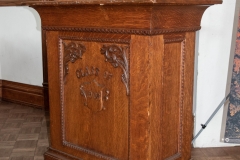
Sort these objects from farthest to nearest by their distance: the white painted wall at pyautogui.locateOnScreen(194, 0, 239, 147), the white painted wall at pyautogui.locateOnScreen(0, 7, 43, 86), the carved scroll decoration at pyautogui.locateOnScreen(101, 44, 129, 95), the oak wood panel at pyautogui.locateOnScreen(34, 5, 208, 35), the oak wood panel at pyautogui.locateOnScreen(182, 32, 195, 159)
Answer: the white painted wall at pyautogui.locateOnScreen(0, 7, 43, 86) < the white painted wall at pyautogui.locateOnScreen(194, 0, 239, 147) < the oak wood panel at pyautogui.locateOnScreen(182, 32, 195, 159) < the carved scroll decoration at pyautogui.locateOnScreen(101, 44, 129, 95) < the oak wood panel at pyautogui.locateOnScreen(34, 5, 208, 35)

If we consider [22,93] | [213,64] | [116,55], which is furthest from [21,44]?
[116,55]

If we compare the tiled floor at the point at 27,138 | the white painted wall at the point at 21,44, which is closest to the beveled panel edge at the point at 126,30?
the tiled floor at the point at 27,138

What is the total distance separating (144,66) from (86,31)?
1.24 ft

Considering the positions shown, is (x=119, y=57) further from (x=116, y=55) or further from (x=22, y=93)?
(x=22, y=93)

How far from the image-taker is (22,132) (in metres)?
2.92

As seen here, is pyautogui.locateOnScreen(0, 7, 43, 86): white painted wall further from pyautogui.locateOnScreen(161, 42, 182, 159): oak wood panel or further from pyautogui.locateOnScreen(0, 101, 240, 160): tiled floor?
pyautogui.locateOnScreen(161, 42, 182, 159): oak wood panel

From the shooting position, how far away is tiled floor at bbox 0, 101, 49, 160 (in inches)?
97.0

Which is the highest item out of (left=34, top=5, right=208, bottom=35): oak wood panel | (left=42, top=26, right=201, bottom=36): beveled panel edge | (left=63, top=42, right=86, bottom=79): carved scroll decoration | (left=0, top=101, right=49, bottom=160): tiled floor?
(left=34, top=5, right=208, bottom=35): oak wood panel

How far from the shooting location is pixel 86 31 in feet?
5.73

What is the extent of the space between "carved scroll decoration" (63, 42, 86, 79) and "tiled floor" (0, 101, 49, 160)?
2.68ft

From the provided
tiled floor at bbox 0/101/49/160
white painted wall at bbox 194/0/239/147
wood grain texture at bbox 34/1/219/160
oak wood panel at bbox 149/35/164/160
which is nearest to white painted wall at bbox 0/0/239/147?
white painted wall at bbox 194/0/239/147

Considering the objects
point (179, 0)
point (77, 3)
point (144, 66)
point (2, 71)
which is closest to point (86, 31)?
point (77, 3)

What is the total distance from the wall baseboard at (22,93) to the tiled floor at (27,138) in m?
0.08

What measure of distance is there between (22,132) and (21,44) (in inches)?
44.9
